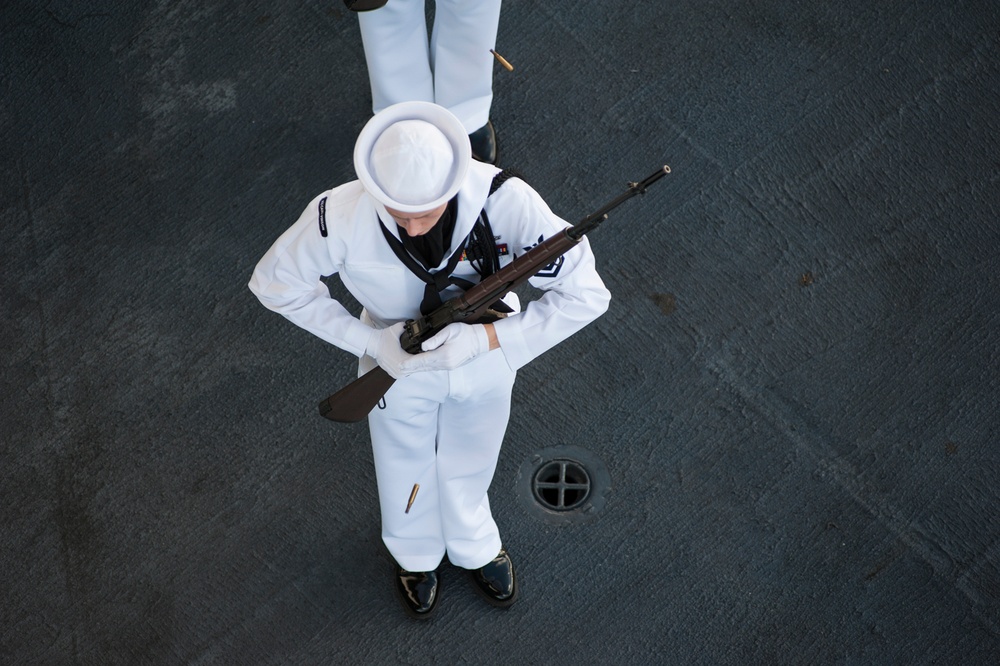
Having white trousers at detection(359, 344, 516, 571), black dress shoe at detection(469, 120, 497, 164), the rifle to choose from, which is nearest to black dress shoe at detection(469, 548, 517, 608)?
white trousers at detection(359, 344, 516, 571)

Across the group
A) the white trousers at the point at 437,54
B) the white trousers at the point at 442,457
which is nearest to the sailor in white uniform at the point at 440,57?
the white trousers at the point at 437,54

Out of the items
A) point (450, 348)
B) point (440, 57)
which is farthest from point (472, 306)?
point (440, 57)

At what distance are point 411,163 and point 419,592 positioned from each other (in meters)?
1.69

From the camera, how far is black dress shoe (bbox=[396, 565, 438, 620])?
10.8 feet

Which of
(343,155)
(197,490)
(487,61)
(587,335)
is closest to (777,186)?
(587,335)

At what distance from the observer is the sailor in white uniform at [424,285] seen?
7.16ft

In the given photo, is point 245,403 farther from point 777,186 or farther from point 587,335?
point 777,186

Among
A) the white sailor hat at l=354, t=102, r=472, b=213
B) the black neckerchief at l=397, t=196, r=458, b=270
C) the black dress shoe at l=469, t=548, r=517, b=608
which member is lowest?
the black dress shoe at l=469, t=548, r=517, b=608

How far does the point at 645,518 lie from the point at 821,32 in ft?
7.02

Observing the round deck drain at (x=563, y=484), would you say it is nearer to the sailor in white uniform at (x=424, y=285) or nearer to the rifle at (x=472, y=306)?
the sailor in white uniform at (x=424, y=285)

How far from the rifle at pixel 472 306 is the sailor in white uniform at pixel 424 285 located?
4 centimetres

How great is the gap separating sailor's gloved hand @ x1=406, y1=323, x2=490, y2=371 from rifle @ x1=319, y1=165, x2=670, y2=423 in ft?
0.08

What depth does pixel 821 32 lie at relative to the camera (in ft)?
13.4

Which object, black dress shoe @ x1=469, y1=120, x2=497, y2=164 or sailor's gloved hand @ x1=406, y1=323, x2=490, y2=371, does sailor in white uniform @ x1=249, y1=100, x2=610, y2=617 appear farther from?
black dress shoe @ x1=469, y1=120, x2=497, y2=164
